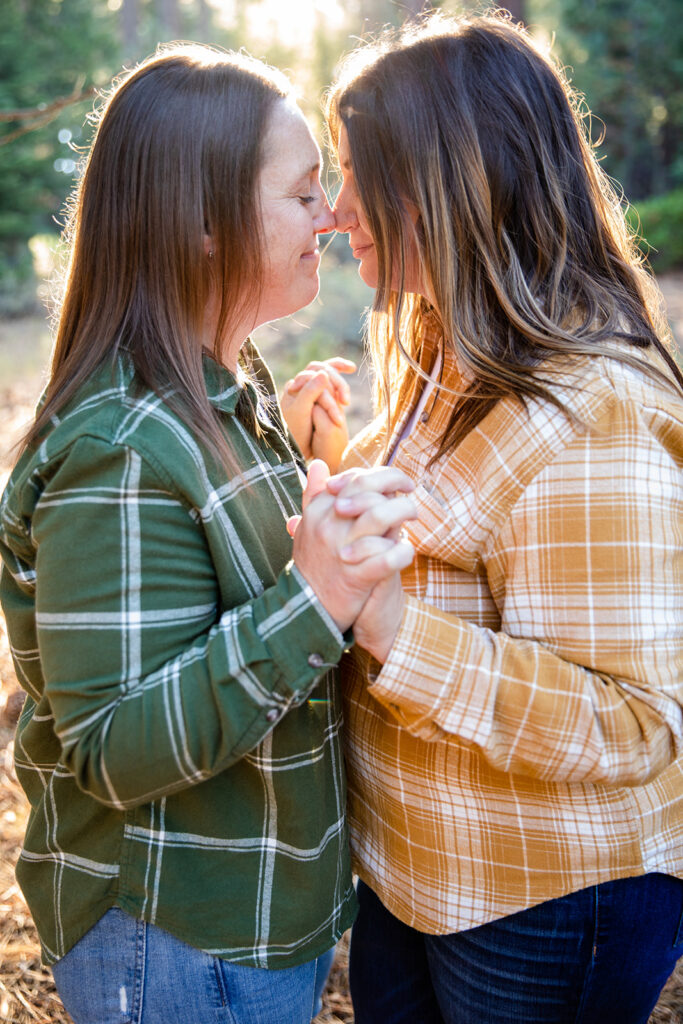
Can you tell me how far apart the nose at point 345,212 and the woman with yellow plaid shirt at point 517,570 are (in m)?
0.01

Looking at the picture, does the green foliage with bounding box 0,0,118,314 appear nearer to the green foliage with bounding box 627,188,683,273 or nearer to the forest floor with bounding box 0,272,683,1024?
the green foliage with bounding box 627,188,683,273

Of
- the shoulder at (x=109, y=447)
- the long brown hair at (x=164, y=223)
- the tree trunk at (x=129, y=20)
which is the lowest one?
the shoulder at (x=109, y=447)

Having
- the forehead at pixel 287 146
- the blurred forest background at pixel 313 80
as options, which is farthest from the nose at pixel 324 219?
the blurred forest background at pixel 313 80

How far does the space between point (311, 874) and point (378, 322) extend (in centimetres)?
134

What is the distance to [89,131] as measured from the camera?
13953mm

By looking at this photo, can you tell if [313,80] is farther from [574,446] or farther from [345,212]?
[574,446]

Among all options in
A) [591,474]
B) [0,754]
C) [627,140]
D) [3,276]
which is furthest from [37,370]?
[627,140]

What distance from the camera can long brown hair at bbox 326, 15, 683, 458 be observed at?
1632mm

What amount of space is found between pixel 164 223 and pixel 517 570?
2.86 ft

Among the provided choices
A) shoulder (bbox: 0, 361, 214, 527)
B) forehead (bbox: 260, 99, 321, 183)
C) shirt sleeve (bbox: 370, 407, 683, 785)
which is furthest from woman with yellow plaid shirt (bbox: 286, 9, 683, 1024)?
shoulder (bbox: 0, 361, 214, 527)

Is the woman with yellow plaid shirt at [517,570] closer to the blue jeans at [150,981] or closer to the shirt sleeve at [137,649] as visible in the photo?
the shirt sleeve at [137,649]

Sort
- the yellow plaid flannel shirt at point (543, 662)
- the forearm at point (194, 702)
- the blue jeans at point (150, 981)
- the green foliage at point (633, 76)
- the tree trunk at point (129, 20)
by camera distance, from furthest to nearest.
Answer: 1. the tree trunk at point (129, 20)
2. the green foliage at point (633, 76)
3. the blue jeans at point (150, 981)
4. the yellow plaid flannel shirt at point (543, 662)
5. the forearm at point (194, 702)

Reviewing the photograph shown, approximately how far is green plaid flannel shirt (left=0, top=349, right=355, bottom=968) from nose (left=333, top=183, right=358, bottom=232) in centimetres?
49

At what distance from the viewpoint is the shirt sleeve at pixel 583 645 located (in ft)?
4.56
